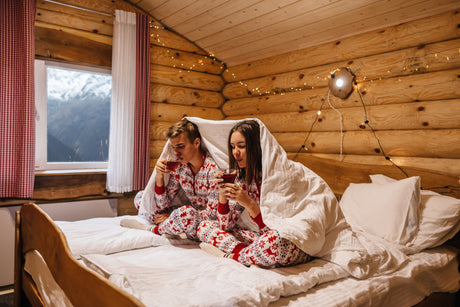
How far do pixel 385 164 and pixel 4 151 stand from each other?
3167mm

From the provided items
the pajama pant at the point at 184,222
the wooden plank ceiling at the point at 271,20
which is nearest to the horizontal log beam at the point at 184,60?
the wooden plank ceiling at the point at 271,20

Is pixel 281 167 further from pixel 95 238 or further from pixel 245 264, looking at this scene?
pixel 95 238

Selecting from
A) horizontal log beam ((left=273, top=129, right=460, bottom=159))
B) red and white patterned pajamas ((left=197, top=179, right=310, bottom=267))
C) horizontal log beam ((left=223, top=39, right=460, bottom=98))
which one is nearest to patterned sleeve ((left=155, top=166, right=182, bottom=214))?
red and white patterned pajamas ((left=197, top=179, right=310, bottom=267))

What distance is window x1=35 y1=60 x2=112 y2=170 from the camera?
324 cm

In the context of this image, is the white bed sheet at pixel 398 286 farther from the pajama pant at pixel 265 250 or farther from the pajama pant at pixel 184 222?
the pajama pant at pixel 184 222

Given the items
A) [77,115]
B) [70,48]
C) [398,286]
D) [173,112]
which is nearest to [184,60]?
[173,112]

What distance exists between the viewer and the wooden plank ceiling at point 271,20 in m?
2.56

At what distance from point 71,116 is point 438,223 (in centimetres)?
346

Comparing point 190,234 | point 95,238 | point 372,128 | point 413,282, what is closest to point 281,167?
point 190,234

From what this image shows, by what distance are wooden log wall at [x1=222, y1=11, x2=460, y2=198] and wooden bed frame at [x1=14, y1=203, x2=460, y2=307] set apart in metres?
0.68

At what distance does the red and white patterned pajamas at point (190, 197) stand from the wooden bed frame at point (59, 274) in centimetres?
73

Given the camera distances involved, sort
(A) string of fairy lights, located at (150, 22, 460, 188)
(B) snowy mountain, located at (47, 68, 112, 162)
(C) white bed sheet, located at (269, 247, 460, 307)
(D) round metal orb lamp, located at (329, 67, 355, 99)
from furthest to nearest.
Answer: (B) snowy mountain, located at (47, 68, 112, 162)
(D) round metal orb lamp, located at (329, 67, 355, 99)
(A) string of fairy lights, located at (150, 22, 460, 188)
(C) white bed sheet, located at (269, 247, 460, 307)

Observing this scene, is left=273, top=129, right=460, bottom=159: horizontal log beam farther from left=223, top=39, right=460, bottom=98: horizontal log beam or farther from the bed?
left=223, top=39, right=460, bottom=98: horizontal log beam

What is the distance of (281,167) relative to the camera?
183 cm
